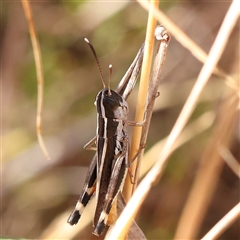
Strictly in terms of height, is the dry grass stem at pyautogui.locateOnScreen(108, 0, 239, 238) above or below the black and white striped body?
below

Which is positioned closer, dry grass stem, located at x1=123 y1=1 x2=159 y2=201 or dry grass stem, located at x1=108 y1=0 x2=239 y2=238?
dry grass stem, located at x1=108 y1=0 x2=239 y2=238

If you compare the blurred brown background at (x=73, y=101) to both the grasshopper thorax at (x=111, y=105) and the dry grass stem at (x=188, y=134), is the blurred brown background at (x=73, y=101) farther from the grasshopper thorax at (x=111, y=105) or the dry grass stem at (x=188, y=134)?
the grasshopper thorax at (x=111, y=105)

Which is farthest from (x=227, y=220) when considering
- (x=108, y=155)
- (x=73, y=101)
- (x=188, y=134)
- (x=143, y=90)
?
(x=73, y=101)

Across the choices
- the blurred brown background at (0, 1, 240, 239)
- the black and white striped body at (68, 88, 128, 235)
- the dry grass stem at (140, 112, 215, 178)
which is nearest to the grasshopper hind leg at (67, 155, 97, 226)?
the black and white striped body at (68, 88, 128, 235)

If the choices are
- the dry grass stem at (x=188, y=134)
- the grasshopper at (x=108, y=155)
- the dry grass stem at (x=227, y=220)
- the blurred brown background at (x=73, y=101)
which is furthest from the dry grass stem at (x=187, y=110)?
the blurred brown background at (x=73, y=101)

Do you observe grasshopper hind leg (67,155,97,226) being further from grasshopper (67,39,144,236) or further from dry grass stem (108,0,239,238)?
dry grass stem (108,0,239,238)

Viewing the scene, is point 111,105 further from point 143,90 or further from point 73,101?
point 73,101

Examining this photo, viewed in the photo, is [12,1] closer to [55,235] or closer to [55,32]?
[55,32]

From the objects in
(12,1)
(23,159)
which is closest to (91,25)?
(12,1)

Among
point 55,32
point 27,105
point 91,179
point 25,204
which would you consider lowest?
point 91,179
